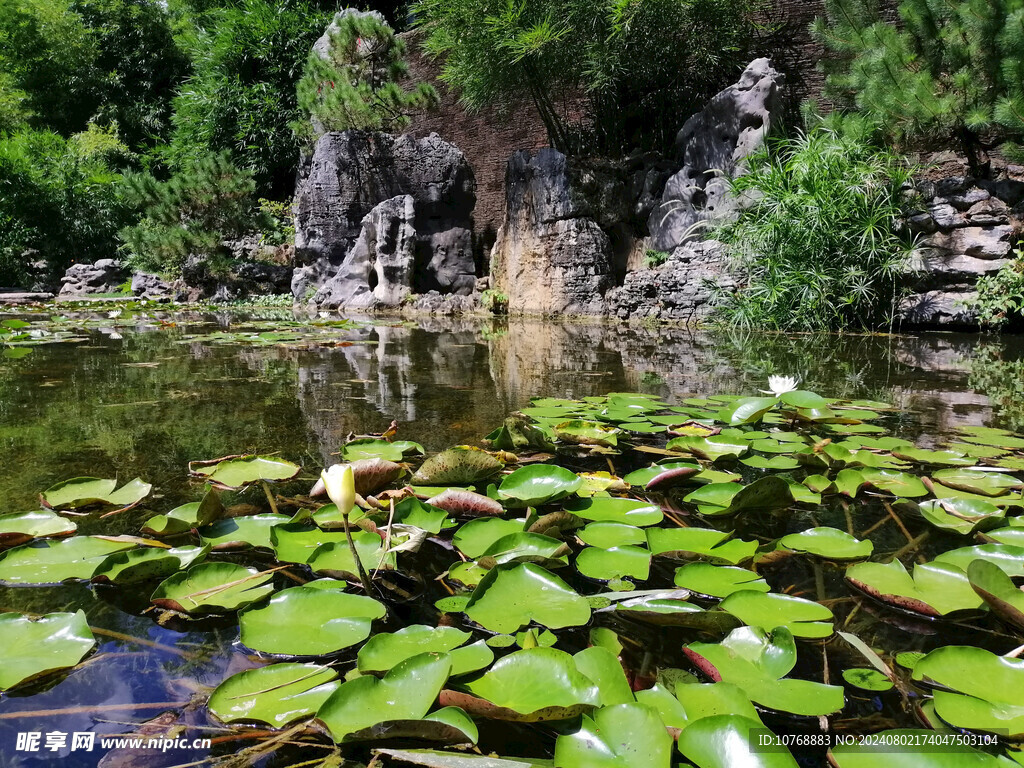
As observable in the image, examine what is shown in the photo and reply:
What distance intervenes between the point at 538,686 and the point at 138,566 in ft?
1.49

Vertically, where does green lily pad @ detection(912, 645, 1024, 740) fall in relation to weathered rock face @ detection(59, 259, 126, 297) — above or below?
below

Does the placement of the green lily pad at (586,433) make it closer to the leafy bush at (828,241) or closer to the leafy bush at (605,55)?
the leafy bush at (828,241)

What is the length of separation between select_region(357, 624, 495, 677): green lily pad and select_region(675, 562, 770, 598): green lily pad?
0.82ft

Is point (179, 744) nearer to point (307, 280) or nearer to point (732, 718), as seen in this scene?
point (732, 718)

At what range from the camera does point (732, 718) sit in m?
0.40

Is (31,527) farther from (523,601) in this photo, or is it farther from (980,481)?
(980,481)

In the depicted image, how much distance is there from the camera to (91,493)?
2.73 ft

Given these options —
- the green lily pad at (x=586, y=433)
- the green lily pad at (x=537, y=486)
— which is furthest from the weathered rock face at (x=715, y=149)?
the green lily pad at (x=537, y=486)

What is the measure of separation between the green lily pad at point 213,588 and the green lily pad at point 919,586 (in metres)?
0.64

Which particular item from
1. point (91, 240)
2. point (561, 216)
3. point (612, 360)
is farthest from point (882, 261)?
point (91, 240)

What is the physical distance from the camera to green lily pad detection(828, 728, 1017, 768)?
39 centimetres

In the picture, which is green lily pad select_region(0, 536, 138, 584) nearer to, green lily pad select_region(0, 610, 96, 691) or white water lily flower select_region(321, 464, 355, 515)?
green lily pad select_region(0, 610, 96, 691)

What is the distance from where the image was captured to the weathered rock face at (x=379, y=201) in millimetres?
7957

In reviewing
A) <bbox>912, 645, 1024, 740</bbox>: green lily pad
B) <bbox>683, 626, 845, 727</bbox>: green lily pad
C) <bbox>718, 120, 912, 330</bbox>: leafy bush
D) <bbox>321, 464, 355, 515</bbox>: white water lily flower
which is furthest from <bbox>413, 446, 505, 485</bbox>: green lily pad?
<bbox>718, 120, 912, 330</bbox>: leafy bush
